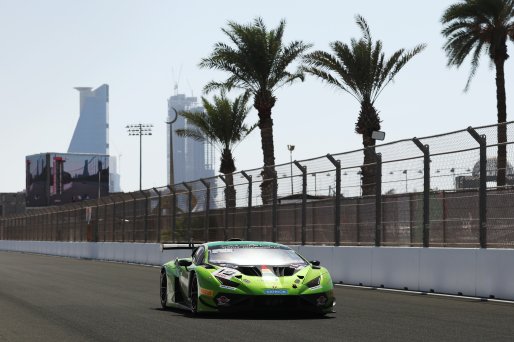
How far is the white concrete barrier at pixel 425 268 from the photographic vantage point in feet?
58.9

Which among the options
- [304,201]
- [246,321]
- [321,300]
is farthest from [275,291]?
[304,201]

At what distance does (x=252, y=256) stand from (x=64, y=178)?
14765cm

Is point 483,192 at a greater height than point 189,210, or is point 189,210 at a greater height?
point 483,192

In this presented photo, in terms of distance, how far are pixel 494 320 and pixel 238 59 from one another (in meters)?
33.9

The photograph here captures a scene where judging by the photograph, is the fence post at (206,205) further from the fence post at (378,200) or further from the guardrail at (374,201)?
the fence post at (378,200)

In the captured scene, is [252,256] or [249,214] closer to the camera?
[252,256]

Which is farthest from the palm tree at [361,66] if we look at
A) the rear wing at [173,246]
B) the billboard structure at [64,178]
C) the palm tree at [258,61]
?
the billboard structure at [64,178]

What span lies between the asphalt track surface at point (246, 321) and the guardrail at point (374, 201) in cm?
177

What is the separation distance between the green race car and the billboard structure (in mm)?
144637

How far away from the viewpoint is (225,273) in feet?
45.8

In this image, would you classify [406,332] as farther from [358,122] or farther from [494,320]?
[358,122]

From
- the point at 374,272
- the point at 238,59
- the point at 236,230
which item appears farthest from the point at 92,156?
the point at 374,272

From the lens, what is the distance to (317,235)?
26172 millimetres

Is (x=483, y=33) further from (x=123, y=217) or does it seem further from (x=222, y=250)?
(x=222, y=250)
